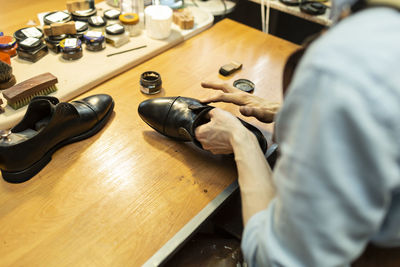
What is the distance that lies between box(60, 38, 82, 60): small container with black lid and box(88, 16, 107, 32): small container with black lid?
16 cm

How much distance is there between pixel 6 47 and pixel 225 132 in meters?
0.94

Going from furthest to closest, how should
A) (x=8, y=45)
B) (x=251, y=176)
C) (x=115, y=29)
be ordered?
(x=115, y=29) < (x=8, y=45) < (x=251, y=176)

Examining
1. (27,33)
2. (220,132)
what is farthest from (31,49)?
(220,132)

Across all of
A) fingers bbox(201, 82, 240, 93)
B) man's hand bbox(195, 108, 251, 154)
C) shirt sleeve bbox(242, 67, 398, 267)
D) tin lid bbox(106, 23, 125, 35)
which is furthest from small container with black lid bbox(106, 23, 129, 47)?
shirt sleeve bbox(242, 67, 398, 267)

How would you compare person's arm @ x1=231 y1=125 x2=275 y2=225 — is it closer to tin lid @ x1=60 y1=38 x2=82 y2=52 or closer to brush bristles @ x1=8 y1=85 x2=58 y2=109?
brush bristles @ x1=8 y1=85 x2=58 y2=109

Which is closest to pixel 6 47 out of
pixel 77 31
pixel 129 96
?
pixel 77 31

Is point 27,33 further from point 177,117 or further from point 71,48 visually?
point 177,117

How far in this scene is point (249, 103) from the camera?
1038 mm

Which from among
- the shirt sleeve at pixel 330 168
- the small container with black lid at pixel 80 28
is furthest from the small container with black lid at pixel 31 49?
the shirt sleeve at pixel 330 168

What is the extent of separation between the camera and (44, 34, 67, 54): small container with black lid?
1.28 metres

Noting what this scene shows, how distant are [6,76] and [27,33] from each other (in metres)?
0.31

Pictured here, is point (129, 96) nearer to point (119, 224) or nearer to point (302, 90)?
point (119, 224)

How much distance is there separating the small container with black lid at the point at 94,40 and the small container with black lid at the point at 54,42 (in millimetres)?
97

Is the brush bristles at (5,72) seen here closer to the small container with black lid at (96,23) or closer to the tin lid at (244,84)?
→ the small container with black lid at (96,23)
